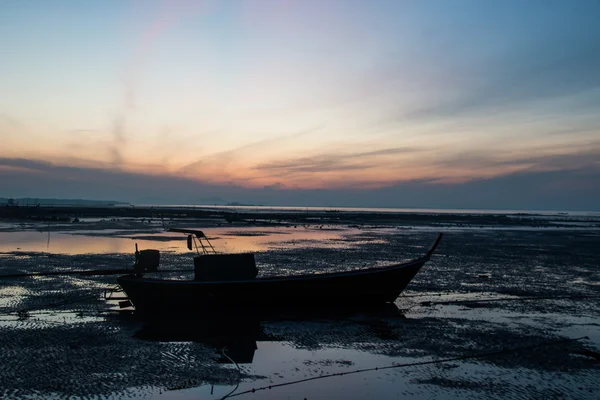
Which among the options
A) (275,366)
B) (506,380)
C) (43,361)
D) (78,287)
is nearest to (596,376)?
(506,380)

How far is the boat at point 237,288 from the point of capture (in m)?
16.1

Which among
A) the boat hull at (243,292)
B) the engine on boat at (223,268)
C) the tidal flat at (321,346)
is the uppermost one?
the engine on boat at (223,268)

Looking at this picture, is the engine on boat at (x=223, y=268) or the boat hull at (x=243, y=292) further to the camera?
the engine on boat at (x=223, y=268)

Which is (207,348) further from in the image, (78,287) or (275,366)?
(78,287)

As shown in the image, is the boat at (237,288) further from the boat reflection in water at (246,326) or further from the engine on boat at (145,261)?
the boat reflection in water at (246,326)

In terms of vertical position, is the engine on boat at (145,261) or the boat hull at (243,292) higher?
the engine on boat at (145,261)

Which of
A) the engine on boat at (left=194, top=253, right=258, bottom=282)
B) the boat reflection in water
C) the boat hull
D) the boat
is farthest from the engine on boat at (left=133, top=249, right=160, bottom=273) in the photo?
the boat reflection in water

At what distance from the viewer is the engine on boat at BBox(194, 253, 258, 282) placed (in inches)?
654

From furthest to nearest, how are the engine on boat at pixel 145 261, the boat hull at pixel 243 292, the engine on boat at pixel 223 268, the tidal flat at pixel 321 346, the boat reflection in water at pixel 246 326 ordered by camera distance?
the engine on boat at pixel 145 261
the engine on boat at pixel 223 268
the boat hull at pixel 243 292
the boat reflection in water at pixel 246 326
the tidal flat at pixel 321 346

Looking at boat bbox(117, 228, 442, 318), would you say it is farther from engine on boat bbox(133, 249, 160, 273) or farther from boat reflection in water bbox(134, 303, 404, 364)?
boat reflection in water bbox(134, 303, 404, 364)

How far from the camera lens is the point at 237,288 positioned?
53.2ft

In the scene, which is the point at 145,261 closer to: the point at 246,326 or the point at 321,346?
the point at 246,326

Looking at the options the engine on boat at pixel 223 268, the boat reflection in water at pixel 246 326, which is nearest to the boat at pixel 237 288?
the engine on boat at pixel 223 268

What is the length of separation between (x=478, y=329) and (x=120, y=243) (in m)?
32.1
